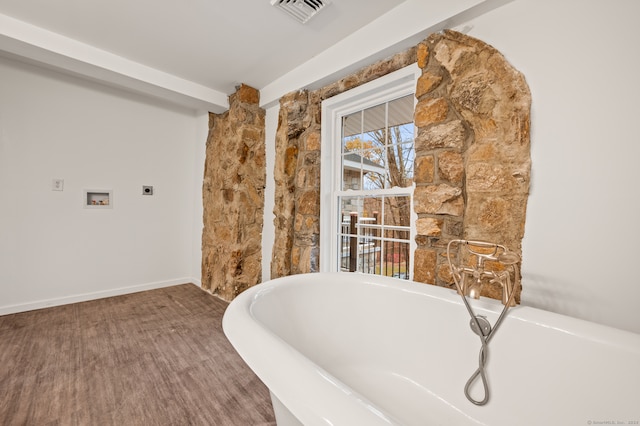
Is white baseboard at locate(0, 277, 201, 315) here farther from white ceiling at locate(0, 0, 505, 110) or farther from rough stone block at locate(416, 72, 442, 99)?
rough stone block at locate(416, 72, 442, 99)

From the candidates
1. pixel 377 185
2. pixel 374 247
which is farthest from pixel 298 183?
pixel 374 247

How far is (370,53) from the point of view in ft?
5.92

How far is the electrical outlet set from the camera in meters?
2.62

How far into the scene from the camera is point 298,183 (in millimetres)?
2512

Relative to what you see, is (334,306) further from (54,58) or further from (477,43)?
(54,58)

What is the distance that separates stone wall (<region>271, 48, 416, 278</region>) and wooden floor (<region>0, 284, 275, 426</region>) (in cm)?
87

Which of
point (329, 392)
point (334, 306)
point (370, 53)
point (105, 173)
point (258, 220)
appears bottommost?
point (334, 306)

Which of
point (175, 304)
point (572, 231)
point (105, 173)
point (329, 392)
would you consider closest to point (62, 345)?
point (175, 304)

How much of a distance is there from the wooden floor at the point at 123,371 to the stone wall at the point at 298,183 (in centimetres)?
87

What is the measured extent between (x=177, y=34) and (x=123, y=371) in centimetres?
226

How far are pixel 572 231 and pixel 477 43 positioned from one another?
1024 millimetres

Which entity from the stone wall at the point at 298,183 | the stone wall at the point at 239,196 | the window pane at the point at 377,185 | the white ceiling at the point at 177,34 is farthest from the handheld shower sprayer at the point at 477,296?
the stone wall at the point at 239,196

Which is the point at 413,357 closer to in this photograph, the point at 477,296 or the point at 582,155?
the point at 477,296

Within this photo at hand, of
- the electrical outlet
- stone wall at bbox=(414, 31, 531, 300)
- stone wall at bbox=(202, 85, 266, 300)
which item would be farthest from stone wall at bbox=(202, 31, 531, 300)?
the electrical outlet
